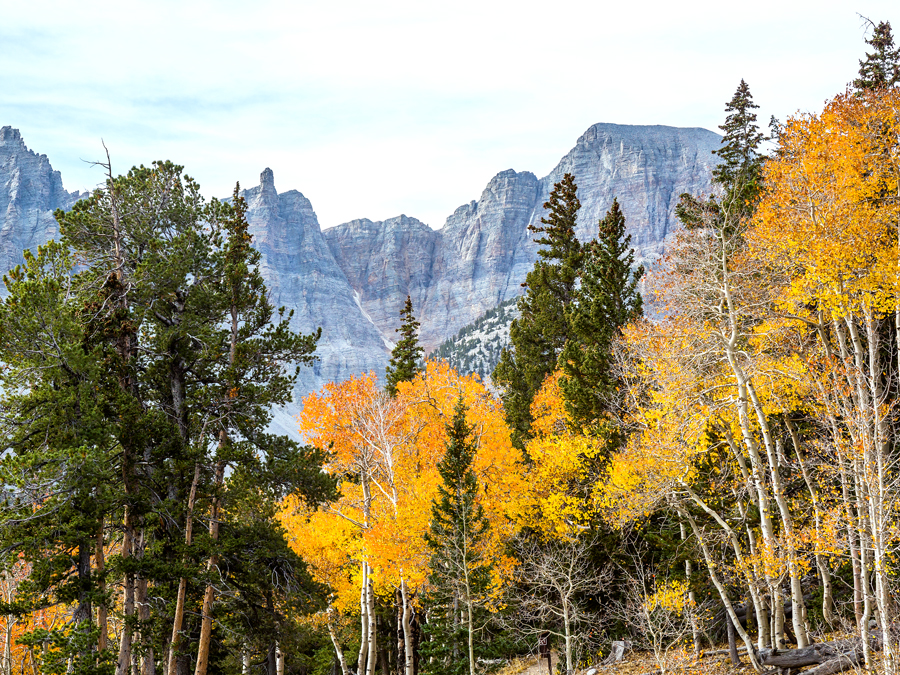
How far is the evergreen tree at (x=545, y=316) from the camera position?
34.5 m

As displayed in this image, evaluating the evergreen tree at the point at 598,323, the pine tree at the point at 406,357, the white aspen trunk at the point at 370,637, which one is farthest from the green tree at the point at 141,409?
the pine tree at the point at 406,357

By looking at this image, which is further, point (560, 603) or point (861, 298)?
point (560, 603)

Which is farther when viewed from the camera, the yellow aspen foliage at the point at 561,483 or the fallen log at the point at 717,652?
the yellow aspen foliage at the point at 561,483

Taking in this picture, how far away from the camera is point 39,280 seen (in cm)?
1408

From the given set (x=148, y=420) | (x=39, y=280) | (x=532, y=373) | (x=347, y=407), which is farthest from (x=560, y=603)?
(x=39, y=280)

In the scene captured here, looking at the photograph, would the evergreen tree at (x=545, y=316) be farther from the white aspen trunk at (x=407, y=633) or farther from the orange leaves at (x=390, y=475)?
the white aspen trunk at (x=407, y=633)

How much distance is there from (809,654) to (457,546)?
32.2 ft

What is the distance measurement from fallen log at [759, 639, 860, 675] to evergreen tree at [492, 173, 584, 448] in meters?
18.4

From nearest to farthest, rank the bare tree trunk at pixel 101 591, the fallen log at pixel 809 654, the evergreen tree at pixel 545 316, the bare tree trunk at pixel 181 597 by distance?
the bare tree trunk at pixel 101 591 → the fallen log at pixel 809 654 → the bare tree trunk at pixel 181 597 → the evergreen tree at pixel 545 316

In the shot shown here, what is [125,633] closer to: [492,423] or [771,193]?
[492,423]

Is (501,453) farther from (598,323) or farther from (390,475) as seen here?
(598,323)

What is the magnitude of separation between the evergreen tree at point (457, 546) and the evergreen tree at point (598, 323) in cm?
497

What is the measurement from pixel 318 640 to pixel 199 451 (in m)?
18.3

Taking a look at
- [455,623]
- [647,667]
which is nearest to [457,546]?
[455,623]
